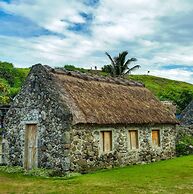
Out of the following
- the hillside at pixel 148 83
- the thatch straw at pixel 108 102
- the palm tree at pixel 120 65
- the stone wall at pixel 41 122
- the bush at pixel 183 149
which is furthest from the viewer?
the palm tree at pixel 120 65

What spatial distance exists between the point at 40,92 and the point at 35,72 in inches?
45.8

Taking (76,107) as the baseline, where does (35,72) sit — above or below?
above

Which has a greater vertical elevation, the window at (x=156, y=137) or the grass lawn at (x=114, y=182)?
the window at (x=156, y=137)

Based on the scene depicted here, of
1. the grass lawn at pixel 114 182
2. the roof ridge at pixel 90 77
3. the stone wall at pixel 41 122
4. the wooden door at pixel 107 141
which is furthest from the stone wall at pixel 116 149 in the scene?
the roof ridge at pixel 90 77

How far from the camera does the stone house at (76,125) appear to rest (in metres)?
16.7

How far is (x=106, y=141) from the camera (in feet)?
60.3

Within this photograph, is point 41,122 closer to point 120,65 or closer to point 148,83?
point 120,65

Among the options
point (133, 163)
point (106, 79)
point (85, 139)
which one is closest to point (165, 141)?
point (133, 163)

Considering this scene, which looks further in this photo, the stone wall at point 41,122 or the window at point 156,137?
the window at point 156,137

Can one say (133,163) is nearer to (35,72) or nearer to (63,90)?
(63,90)

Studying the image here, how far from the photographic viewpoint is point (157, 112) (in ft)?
73.3

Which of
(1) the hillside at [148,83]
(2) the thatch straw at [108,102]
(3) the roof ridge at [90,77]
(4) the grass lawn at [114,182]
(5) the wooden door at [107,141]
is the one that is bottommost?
(4) the grass lawn at [114,182]

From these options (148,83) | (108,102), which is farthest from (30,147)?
(148,83)

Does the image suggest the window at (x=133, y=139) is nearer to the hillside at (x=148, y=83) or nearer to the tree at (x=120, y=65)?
the hillside at (x=148, y=83)
